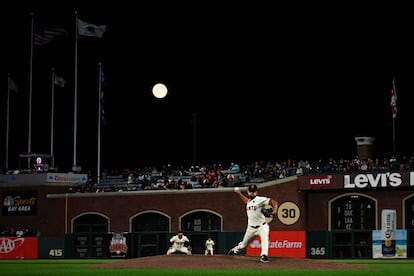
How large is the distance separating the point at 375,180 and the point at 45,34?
22175 mm

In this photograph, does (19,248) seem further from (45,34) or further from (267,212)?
(267,212)

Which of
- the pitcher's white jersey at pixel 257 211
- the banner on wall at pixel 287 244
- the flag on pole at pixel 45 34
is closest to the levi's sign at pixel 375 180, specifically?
the banner on wall at pixel 287 244

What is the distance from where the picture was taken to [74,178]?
182ft

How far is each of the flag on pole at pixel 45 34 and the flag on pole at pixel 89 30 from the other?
4.31 feet

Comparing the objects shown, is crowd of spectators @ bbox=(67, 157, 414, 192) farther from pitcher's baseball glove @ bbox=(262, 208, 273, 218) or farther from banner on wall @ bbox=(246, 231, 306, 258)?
pitcher's baseball glove @ bbox=(262, 208, 273, 218)

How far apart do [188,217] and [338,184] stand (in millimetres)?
10238

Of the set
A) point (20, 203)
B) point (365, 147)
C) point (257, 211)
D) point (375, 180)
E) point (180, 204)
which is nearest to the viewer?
point (257, 211)

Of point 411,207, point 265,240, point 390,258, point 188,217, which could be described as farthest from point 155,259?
point 188,217

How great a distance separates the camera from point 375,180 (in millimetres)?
42031

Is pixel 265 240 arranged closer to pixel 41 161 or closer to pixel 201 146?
pixel 41 161

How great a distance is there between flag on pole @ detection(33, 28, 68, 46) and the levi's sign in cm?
1976

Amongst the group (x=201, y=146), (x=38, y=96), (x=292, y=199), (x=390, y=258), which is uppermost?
(x=38, y=96)

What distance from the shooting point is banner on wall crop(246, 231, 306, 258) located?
42781mm

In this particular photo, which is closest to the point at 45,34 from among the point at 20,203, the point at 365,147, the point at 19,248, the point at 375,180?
the point at 20,203
